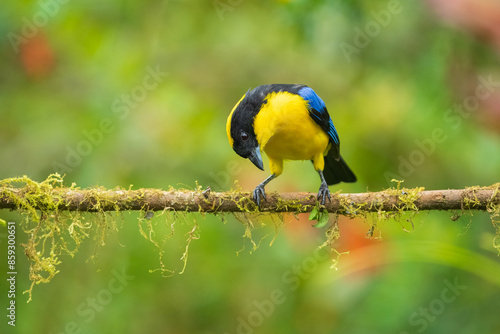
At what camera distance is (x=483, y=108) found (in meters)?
3.94

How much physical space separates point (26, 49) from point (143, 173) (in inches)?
62.3

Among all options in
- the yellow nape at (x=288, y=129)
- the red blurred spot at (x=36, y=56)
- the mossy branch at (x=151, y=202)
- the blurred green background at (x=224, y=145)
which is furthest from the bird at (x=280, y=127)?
the red blurred spot at (x=36, y=56)

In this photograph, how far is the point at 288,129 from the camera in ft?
12.1

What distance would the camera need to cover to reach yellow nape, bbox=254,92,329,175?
3607mm

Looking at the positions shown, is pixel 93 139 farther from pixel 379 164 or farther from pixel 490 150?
pixel 490 150

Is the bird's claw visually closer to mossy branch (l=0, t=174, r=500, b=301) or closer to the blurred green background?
mossy branch (l=0, t=174, r=500, b=301)

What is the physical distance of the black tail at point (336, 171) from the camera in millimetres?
4320

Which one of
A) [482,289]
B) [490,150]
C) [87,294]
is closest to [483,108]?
[490,150]

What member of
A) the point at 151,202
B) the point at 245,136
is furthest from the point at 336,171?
the point at 151,202

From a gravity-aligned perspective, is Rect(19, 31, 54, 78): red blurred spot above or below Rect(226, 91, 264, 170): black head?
above

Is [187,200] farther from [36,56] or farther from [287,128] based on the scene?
[36,56]

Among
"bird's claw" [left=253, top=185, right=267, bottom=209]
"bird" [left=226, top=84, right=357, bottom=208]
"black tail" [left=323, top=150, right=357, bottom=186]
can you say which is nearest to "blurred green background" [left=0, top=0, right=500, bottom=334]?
"black tail" [left=323, top=150, right=357, bottom=186]

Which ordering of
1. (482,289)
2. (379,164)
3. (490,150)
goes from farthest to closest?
(379,164)
(482,289)
(490,150)

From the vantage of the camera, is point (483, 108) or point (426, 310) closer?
point (483, 108)
